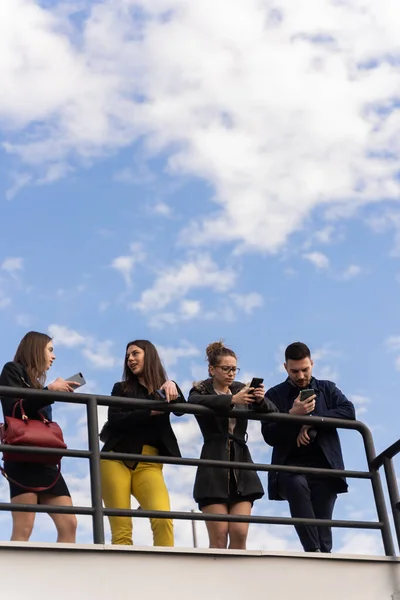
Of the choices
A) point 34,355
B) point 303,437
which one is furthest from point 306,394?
point 34,355

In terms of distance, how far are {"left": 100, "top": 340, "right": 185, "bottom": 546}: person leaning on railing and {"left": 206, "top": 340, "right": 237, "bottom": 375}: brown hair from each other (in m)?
0.34

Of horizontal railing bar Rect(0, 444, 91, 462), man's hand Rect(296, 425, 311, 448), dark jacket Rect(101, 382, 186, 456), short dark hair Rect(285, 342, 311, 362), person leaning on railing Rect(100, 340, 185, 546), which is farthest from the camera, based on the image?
short dark hair Rect(285, 342, 311, 362)

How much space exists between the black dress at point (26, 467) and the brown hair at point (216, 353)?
122 cm

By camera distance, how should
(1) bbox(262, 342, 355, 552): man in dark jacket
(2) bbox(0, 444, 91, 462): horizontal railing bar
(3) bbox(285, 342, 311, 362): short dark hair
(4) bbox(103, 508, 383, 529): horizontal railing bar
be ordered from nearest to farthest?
(2) bbox(0, 444, 91, 462): horizontal railing bar, (4) bbox(103, 508, 383, 529): horizontal railing bar, (1) bbox(262, 342, 355, 552): man in dark jacket, (3) bbox(285, 342, 311, 362): short dark hair

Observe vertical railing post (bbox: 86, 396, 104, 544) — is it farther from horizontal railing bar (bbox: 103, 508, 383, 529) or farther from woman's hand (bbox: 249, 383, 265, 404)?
woman's hand (bbox: 249, 383, 265, 404)

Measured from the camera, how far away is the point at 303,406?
21.4 feet

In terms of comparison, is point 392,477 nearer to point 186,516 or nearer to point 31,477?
point 186,516

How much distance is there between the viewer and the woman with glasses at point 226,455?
6.13m

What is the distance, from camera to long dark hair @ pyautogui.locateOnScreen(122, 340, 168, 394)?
6.42m

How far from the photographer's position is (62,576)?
17.4 ft

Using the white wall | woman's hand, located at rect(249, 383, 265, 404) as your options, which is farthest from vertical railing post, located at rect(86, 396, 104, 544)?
woman's hand, located at rect(249, 383, 265, 404)

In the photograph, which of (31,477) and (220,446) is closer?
(31,477)

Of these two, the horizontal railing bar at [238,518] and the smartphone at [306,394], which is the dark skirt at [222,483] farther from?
the smartphone at [306,394]

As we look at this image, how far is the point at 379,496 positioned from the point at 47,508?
229 cm
